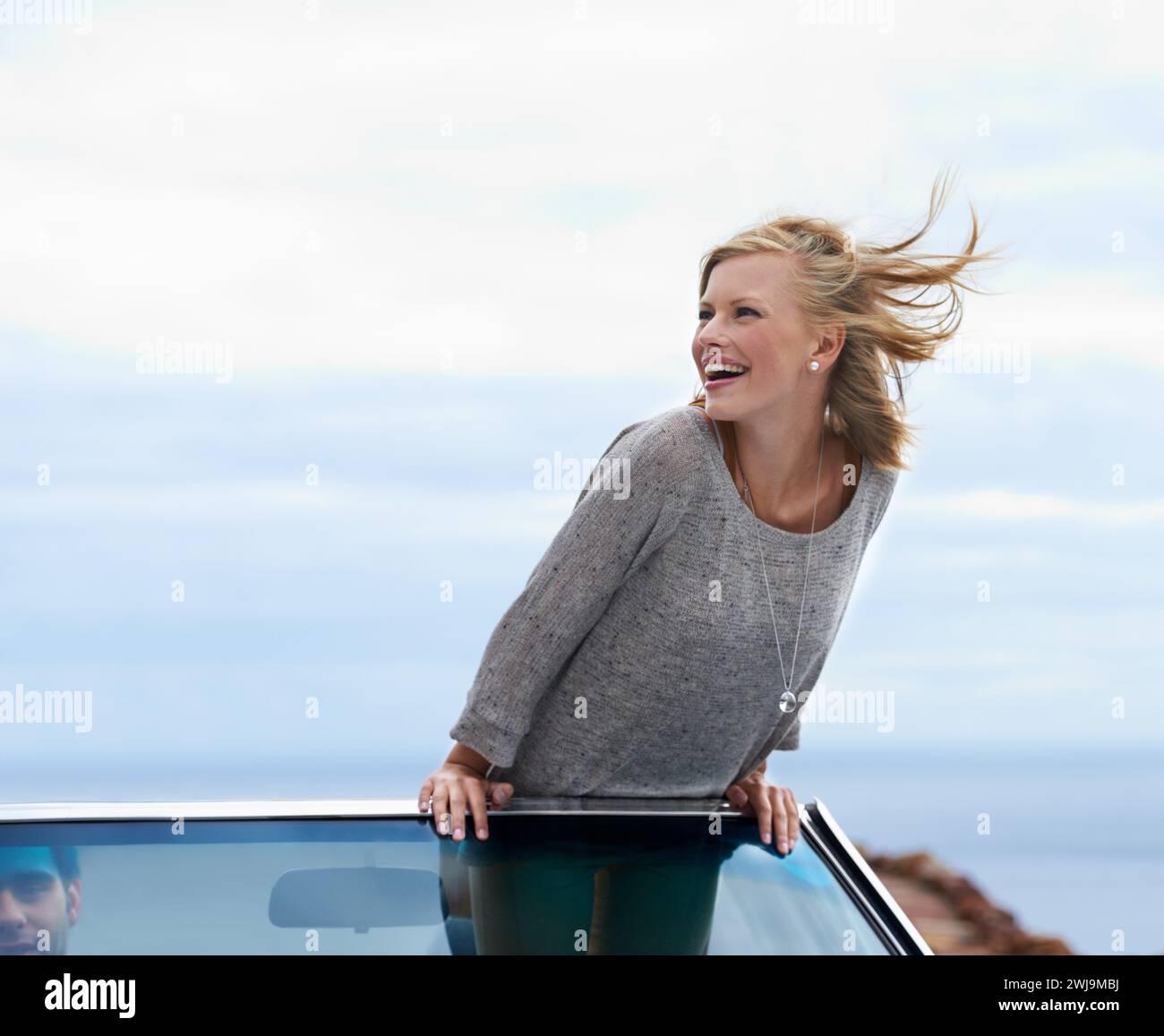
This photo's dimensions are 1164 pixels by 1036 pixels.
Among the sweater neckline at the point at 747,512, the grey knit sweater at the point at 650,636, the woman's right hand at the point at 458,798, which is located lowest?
the woman's right hand at the point at 458,798

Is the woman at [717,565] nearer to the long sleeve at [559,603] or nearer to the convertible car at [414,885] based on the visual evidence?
the long sleeve at [559,603]

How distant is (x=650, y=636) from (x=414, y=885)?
0.63 meters

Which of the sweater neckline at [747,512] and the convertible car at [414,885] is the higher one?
the sweater neckline at [747,512]

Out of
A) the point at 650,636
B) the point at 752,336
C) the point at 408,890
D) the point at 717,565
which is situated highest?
the point at 752,336

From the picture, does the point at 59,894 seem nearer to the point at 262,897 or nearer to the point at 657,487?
the point at 262,897

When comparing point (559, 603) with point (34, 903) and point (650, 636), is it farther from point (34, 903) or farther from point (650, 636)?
point (34, 903)

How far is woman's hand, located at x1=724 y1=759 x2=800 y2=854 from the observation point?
184cm

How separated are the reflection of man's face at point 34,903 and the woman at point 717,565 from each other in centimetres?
58

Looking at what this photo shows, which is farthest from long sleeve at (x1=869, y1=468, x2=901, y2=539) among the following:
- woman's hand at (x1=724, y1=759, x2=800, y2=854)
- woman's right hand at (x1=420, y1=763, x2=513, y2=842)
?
woman's right hand at (x1=420, y1=763, x2=513, y2=842)

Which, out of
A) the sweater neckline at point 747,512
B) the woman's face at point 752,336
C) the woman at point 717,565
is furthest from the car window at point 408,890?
the woman's face at point 752,336

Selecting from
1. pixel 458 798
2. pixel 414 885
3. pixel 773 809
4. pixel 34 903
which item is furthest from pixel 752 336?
pixel 34 903

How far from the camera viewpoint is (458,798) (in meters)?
1.76

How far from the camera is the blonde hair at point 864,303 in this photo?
90.8 inches
